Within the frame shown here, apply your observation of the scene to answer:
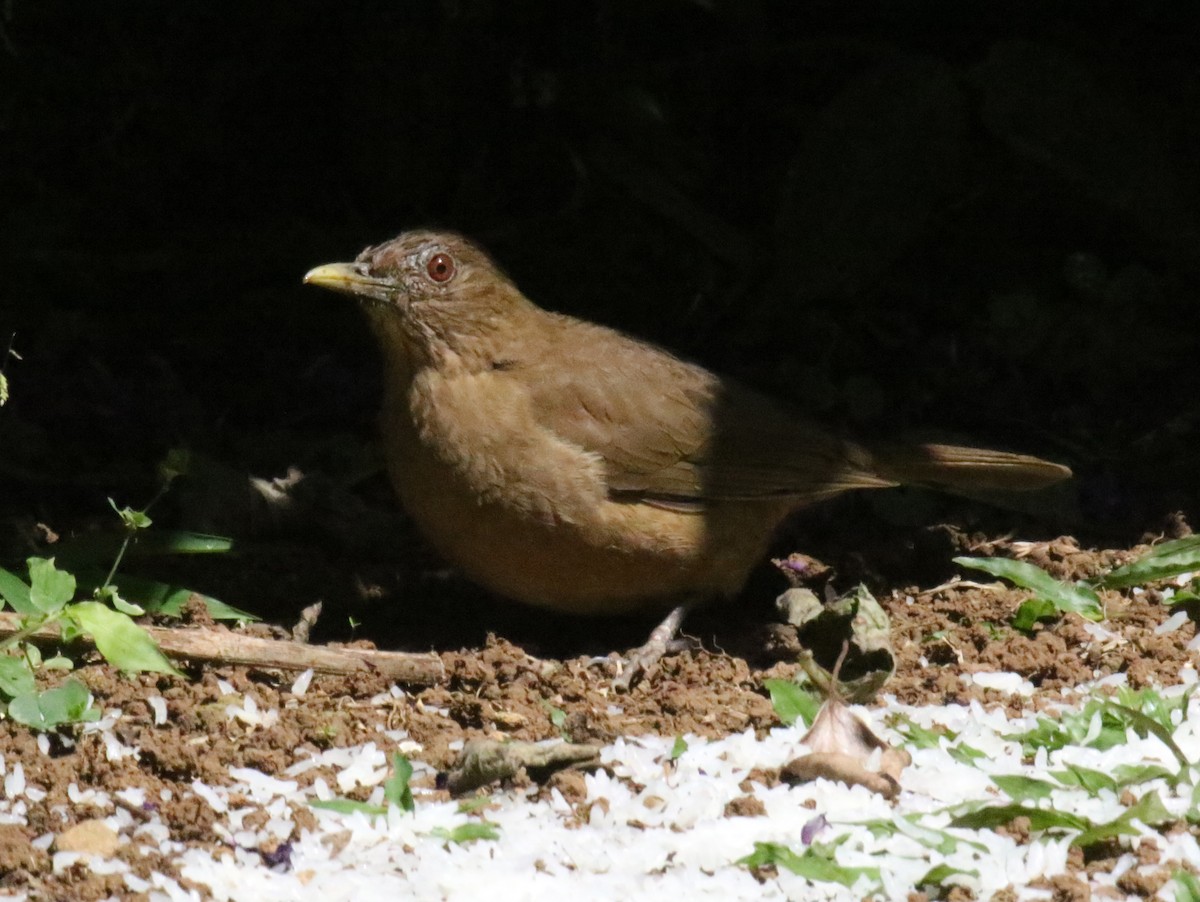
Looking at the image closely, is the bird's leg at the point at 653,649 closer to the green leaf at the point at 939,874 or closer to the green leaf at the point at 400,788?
the green leaf at the point at 400,788

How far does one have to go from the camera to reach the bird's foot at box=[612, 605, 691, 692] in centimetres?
520

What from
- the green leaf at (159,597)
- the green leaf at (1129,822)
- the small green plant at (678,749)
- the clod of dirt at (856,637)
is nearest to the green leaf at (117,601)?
the green leaf at (159,597)

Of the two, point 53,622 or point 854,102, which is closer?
point 53,622

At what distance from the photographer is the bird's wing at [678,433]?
563 cm

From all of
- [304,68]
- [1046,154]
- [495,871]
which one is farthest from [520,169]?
[495,871]

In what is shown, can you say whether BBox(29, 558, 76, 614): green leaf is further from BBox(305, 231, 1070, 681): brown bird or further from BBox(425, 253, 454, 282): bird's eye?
BBox(425, 253, 454, 282): bird's eye

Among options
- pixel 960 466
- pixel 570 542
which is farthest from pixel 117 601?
pixel 960 466

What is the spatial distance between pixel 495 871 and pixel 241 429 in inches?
144

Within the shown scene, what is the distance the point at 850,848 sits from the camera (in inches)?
150

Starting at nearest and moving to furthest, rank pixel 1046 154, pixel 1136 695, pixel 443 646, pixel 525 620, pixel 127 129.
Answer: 1. pixel 1136 695
2. pixel 443 646
3. pixel 525 620
4. pixel 1046 154
5. pixel 127 129

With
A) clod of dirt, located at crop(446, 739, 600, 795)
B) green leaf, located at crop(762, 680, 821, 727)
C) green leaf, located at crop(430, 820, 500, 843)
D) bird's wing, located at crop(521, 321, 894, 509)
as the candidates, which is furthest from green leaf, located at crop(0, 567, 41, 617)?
green leaf, located at crop(762, 680, 821, 727)

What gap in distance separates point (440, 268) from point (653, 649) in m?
1.46

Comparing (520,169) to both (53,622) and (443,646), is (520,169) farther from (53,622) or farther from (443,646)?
(53,622)

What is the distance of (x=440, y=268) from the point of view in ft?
19.2
